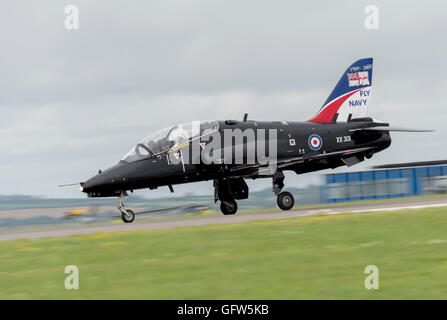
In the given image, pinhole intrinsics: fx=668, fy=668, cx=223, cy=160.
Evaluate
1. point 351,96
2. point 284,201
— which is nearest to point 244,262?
point 284,201

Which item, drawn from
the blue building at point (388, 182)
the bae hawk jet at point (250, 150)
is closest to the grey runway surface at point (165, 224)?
the bae hawk jet at point (250, 150)

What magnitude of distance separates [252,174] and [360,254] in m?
14.9

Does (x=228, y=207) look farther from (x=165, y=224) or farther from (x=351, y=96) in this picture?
(x=351, y=96)

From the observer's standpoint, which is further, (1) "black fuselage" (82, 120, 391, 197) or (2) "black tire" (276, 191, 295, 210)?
(2) "black tire" (276, 191, 295, 210)

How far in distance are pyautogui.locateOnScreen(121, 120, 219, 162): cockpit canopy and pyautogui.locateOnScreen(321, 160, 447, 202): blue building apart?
104 feet

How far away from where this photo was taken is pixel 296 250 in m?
13.1

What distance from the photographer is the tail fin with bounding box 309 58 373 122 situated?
101 ft

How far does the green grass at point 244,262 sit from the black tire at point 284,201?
8601 mm

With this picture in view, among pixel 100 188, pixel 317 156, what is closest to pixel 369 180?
pixel 317 156

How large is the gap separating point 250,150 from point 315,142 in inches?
129

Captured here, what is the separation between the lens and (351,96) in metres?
31.1

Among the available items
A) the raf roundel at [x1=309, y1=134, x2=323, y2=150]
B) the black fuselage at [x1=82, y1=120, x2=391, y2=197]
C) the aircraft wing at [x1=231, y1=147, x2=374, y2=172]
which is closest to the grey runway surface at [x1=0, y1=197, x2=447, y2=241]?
the black fuselage at [x1=82, y1=120, x2=391, y2=197]

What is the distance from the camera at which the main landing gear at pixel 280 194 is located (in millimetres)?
26906

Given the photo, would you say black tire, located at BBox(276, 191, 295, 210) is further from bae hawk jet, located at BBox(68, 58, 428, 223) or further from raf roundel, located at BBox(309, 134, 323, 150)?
raf roundel, located at BBox(309, 134, 323, 150)
